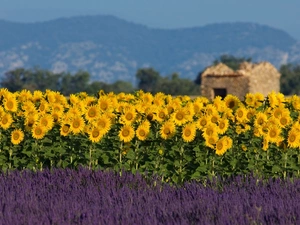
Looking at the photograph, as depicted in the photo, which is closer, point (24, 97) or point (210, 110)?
point (210, 110)

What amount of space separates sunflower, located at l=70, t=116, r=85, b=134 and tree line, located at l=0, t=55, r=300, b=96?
78249mm

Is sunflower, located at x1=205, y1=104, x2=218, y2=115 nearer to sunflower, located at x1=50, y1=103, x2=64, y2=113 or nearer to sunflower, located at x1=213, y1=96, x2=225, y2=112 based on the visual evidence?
sunflower, located at x1=213, y1=96, x2=225, y2=112

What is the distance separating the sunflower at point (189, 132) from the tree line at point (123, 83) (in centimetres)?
7867

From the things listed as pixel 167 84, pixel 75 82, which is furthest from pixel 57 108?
pixel 75 82

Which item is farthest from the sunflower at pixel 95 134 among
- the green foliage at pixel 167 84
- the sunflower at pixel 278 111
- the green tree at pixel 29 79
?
the green tree at pixel 29 79

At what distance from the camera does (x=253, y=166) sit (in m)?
9.64

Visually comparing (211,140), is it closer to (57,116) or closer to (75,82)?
(57,116)

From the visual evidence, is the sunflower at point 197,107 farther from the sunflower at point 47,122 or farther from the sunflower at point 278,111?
the sunflower at point 47,122

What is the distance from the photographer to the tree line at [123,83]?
94738mm

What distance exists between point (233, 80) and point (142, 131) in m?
29.0

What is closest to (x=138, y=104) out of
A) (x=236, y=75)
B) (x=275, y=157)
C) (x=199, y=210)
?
(x=275, y=157)

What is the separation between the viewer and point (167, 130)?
9461mm

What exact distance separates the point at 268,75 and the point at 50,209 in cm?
3630

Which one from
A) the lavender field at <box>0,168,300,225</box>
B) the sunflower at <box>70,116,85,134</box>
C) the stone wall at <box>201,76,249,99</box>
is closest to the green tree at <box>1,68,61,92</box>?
the stone wall at <box>201,76,249,99</box>
